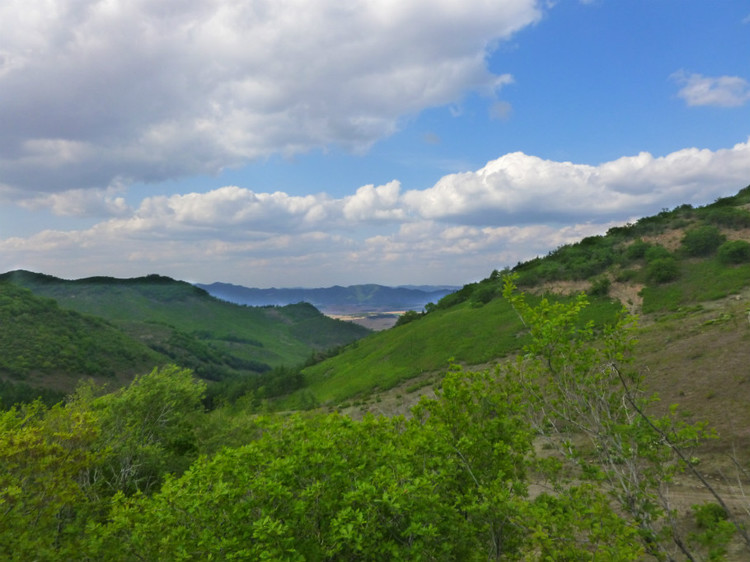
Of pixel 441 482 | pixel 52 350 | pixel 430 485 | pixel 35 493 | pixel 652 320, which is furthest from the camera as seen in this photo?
pixel 52 350

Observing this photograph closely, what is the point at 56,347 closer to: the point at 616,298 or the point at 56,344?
the point at 56,344

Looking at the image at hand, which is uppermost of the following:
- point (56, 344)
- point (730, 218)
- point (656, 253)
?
point (730, 218)

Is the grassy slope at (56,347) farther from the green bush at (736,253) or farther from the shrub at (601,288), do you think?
the green bush at (736,253)

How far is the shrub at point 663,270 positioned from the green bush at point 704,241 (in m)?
4.76

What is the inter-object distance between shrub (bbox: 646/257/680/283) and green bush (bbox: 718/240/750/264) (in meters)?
5.72

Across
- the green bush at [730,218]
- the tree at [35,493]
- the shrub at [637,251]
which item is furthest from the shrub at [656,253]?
the tree at [35,493]

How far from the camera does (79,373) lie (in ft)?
415

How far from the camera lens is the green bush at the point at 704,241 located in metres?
63.6

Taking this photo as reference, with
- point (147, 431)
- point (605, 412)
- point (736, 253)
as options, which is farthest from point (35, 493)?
point (736, 253)

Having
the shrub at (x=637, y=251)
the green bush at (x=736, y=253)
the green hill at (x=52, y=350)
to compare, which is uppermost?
the shrub at (x=637, y=251)

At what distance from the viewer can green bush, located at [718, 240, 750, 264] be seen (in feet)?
190

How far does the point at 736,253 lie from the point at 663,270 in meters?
9.62

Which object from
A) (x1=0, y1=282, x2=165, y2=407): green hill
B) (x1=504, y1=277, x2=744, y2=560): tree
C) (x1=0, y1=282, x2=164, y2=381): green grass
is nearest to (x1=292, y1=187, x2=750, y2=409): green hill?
(x1=504, y1=277, x2=744, y2=560): tree

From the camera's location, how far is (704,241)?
63.8 m
